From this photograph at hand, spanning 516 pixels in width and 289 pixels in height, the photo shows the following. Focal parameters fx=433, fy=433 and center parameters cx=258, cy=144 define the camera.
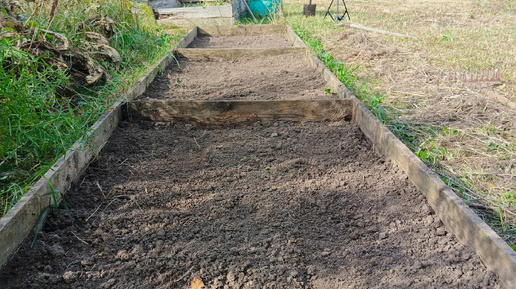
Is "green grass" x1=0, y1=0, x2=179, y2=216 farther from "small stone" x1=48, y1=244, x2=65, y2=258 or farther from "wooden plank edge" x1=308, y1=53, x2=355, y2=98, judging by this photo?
"wooden plank edge" x1=308, y1=53, x2=355, y2=98

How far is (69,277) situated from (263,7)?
8979mm

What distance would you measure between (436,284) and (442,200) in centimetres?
48

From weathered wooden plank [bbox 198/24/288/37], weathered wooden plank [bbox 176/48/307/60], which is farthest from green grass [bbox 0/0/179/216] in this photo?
weathered wooden plank [bbox 198/24/288/37]

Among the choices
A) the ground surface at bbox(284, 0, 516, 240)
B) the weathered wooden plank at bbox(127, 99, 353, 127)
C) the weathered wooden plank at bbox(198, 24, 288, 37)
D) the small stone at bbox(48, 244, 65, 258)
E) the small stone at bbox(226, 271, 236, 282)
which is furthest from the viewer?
the weathered wooden plank at bbox(198, 24, 288, 37)

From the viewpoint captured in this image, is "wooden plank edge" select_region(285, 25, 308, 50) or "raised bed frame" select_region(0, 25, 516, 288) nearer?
"raised bed frame" select_region(0, 25, 516, 288)

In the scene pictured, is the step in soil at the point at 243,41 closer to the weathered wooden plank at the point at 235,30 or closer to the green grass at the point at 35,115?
the weathered wooden plank at the point at 235,30

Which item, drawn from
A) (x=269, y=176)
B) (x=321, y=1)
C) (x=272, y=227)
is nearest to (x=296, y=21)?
(x=321, y=1)

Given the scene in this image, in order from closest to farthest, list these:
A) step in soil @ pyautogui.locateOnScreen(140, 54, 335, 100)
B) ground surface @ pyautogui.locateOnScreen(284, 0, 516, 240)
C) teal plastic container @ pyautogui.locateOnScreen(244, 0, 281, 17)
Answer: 1. ground surface @ pyautogui.locateOnScreen(284, 0, 516, 240)
2. step in soil @ pyautogui.locateOnScreen(140, 54, 335, 100)
3. teal plastic container @ pyautogui.locateOnScreen(244, 0, 281, 17)

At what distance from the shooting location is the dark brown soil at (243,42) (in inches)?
269

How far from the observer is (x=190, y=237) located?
1.94 m

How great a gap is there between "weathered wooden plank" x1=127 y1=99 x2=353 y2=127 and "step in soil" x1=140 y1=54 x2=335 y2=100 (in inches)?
18.9

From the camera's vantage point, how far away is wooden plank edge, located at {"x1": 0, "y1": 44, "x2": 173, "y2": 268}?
170cm

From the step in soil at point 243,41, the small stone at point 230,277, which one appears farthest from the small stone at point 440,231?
the step in soil at point 243,41

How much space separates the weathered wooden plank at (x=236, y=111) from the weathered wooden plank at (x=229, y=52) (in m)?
2.35
